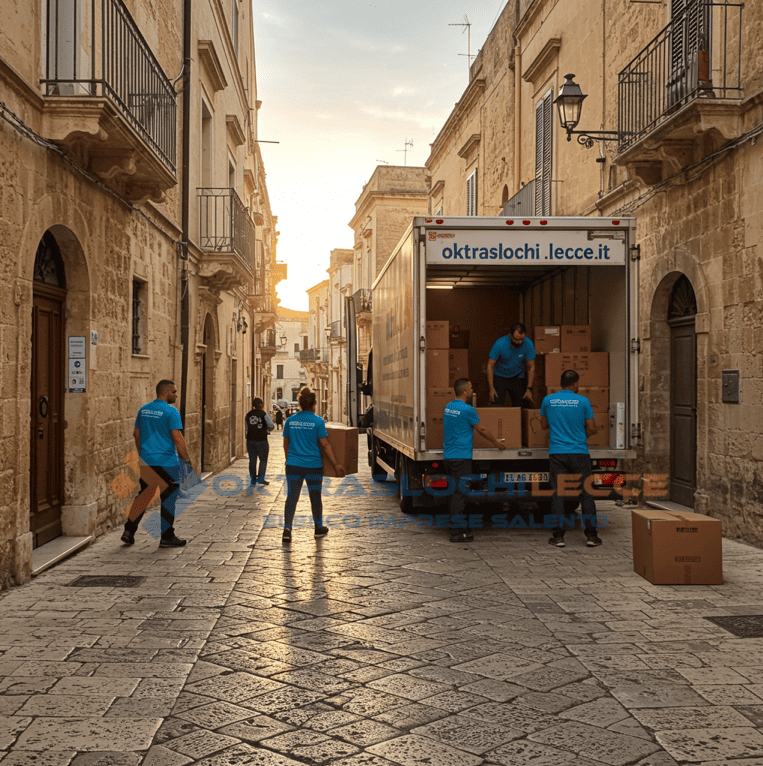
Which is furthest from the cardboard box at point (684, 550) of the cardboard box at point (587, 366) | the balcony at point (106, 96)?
the balcony at point (106, 96)

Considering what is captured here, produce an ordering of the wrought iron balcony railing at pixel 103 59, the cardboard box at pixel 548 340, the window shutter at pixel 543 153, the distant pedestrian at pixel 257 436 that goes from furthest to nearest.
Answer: the window shutter at pixel 543 153
the distant pedestrian at pixel 257 436
the cardboard box at pixel 548 340
the wrought iron balcony railing at pixel 103 59

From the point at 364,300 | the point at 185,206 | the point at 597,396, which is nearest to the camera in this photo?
the point at 597,396

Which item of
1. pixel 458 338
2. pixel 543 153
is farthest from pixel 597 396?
pixel 543 153

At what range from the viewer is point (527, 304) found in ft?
39.5

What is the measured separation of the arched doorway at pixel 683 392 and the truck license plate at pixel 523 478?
2.32 meters

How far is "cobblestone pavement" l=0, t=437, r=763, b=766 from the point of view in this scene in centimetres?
350

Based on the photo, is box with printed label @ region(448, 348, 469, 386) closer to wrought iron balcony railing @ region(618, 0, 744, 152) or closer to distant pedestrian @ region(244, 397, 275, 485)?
wrought iron balcony railing @ region(618, 0, 744, 152)

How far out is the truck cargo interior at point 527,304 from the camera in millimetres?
9084

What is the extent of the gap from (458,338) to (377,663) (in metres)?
7.73

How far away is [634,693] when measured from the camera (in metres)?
4.11

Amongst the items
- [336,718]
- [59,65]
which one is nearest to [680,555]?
[336,718]

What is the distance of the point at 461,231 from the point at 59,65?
4.08 metres

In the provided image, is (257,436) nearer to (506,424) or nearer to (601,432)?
(506,424)

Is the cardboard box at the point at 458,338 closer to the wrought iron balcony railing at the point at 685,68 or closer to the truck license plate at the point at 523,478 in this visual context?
the wrought iron balcony railing at the point at 685,68
